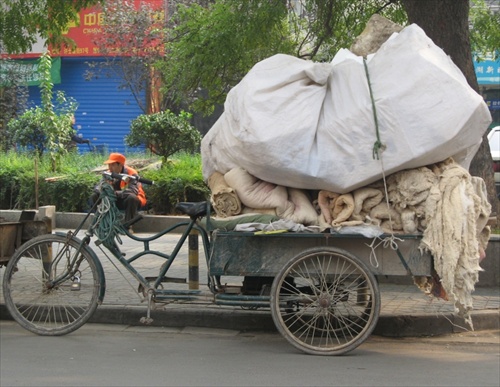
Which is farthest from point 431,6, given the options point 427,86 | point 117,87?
point 117,87

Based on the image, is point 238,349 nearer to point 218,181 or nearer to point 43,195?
point 218,181

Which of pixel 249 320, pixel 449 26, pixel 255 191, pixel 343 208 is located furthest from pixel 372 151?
pixel 449 26

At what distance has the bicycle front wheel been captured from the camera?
6.90 m

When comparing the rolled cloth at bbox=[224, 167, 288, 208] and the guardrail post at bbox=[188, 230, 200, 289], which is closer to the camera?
the rolled cloth at bbox=[224, 167, 288, 208]

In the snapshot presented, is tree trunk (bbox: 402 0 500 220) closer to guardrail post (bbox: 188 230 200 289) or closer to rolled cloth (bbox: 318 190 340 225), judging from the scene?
rolled cloth (bbox: 318 190 340 225)

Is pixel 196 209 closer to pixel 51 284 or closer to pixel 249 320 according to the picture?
pixel 249 320

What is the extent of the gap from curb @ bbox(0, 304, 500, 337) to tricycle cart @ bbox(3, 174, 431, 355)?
564mm

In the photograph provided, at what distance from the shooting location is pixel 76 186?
1432 centimetres

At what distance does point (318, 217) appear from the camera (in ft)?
21.3

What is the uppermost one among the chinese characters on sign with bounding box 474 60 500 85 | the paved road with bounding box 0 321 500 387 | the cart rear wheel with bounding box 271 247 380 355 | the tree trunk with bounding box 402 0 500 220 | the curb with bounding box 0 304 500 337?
the chinese characters on sign with bounding box 474 60 500 85

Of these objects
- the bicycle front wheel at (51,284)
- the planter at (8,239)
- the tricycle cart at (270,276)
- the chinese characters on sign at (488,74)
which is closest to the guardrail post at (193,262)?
the tricycle cart at (270,276)

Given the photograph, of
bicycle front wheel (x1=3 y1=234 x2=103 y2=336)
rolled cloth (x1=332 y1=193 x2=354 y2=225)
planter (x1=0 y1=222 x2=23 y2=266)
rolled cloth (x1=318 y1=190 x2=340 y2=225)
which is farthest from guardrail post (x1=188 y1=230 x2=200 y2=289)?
planter (x1=0 y1=222 x2=23 y2=266)

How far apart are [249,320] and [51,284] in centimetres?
166

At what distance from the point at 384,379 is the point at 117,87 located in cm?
2053
